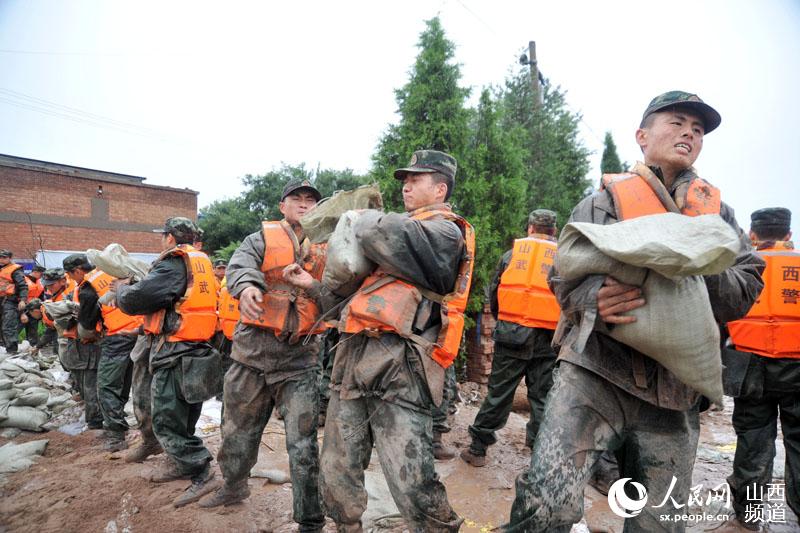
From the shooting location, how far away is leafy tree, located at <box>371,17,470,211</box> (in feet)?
22.8

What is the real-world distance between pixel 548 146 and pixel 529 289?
30.7ft

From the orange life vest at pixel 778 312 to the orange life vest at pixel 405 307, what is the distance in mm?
2543

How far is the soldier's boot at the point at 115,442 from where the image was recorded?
213 inches

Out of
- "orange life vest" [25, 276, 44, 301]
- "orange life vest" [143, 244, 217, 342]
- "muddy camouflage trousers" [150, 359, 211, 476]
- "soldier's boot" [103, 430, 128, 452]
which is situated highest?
"orange life vest" [143, 244, 217, 342]

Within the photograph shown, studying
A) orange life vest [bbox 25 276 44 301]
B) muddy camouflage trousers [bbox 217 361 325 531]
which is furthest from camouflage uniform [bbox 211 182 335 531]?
orange life vest [bbox 25 276 44 301]

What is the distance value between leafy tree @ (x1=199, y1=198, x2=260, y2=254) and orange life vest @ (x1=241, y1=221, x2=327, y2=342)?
1438cm

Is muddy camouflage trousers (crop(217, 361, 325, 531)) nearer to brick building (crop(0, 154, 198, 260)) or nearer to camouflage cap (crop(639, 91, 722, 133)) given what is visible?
camouflage cap (crop(639, 91, 722, 133))

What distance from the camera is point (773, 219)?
→ 12.5ft

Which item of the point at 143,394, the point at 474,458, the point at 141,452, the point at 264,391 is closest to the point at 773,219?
the point at 474,458

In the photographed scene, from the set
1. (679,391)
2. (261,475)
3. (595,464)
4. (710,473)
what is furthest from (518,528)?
(710,473)

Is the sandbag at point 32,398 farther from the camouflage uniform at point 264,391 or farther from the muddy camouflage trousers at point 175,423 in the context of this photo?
the camouflage uniform at point 264,391

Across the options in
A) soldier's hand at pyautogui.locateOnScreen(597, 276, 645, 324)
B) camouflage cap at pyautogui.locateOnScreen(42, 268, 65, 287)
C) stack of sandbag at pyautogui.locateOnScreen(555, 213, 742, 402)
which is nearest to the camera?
stack of sandbag at pyautogui.locateOnScreen(555, 213, 742, 402)

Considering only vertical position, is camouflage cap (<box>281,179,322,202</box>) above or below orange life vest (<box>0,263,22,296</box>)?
above

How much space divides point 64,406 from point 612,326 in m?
A: 8.57
